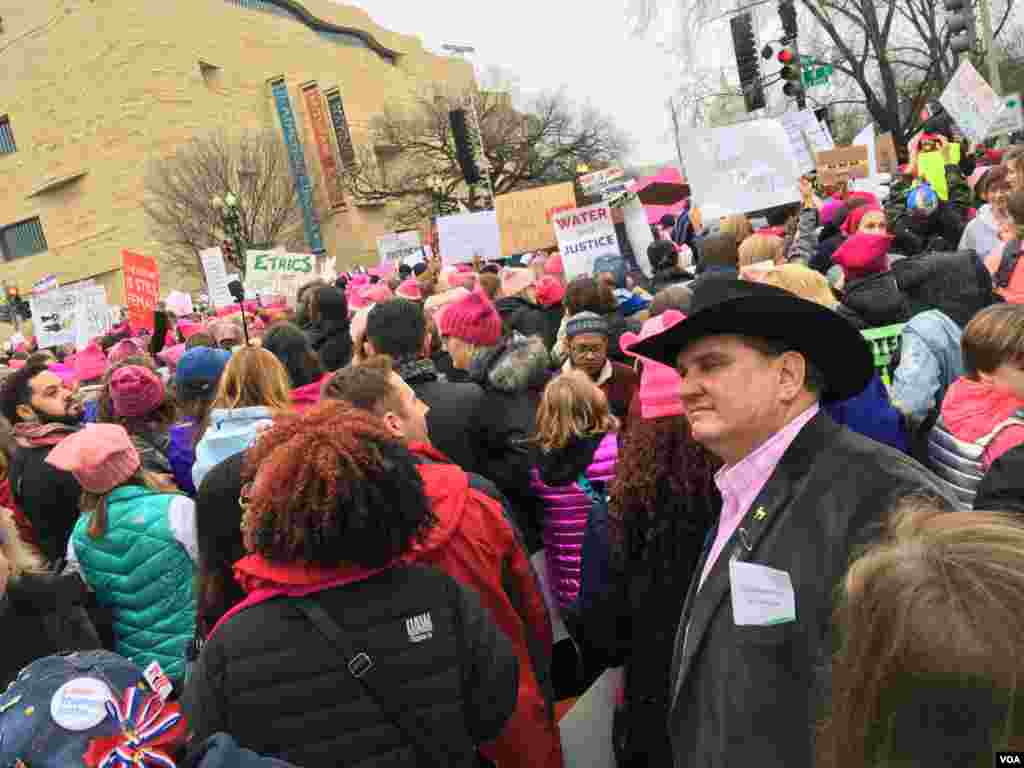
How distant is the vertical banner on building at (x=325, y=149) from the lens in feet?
164

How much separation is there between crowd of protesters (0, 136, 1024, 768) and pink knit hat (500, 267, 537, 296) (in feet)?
9.16

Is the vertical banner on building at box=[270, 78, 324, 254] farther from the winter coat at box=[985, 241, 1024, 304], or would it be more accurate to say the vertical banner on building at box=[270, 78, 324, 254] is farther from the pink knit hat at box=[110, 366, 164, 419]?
the winter coat at box=[985, 241, 1024, 304]

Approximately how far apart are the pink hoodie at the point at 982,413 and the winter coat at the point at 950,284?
5.81ft

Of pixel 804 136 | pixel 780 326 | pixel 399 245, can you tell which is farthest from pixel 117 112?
pixel 780 326

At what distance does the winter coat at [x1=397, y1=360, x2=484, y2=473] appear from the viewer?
12.2ft

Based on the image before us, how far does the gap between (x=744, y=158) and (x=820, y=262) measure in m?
1.89

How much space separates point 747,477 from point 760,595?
336 mm

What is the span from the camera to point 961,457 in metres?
3.08

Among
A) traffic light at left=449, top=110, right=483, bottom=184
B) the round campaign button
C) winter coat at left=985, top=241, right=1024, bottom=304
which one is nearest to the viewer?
the round campaign button

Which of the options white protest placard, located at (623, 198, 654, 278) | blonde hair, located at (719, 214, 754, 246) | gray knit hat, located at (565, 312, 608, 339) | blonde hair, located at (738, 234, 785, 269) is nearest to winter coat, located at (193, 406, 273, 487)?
gray knit hat, located at (565, 312, 608, 339)

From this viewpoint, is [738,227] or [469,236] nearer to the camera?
[738,227]

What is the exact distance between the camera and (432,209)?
4881cm

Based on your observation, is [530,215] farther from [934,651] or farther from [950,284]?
[934,651]

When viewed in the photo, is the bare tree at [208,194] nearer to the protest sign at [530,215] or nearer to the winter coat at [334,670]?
the protest sign at [530,215]
